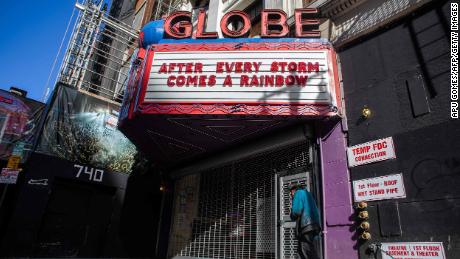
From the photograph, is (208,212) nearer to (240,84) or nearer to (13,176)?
(240,84)

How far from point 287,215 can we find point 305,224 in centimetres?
205

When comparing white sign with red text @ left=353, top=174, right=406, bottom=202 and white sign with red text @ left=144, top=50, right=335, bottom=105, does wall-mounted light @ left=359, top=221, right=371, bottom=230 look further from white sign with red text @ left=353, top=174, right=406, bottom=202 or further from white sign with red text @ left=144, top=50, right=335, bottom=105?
white sign with red text @ left=144, top=50, right=335, bottom=105

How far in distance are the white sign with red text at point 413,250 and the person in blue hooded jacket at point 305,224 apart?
143cm

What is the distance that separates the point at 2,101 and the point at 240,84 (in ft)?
38.1

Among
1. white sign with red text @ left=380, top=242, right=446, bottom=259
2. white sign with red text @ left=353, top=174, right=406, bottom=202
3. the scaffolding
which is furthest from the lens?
the scaffolding

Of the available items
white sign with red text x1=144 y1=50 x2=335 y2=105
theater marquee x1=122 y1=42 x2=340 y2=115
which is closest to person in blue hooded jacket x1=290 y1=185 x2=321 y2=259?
theater marquee x1=122 y1=42 x2=340 y2=115

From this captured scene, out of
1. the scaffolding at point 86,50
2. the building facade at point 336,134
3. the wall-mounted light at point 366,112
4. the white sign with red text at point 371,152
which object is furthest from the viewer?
the scaffolding at point 86,50

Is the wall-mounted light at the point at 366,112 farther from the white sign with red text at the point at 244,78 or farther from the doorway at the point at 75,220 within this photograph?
the doorway at the point at 75,220

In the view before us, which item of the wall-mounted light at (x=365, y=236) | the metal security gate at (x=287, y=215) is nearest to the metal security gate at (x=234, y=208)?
the metal security gate at (x=287, y=215)

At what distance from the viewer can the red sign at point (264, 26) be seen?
29.1 feet

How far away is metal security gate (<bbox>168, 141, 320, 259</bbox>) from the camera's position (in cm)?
887

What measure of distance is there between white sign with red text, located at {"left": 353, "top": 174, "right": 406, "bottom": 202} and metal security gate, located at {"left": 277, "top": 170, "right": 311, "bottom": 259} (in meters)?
1.41

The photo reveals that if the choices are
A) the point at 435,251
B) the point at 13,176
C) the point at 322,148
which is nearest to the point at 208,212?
the point at 322,148

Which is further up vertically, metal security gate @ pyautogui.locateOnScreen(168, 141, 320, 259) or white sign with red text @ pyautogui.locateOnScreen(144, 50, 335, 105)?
white sign with red text @ pyautogui.locateOnScreen(144, 50, 335, 105)
